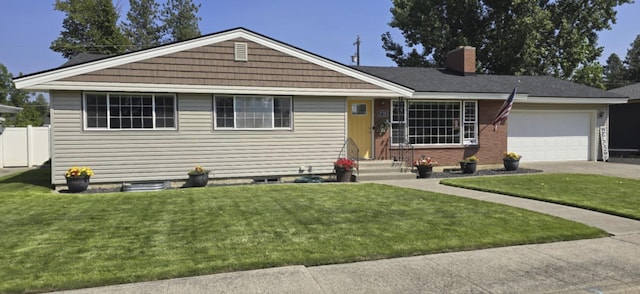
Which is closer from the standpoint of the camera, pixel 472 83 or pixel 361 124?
pixel 361 124

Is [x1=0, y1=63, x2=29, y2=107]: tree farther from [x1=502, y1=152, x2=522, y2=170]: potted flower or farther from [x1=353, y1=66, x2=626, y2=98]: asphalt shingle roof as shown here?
[x1=502, y1=152, x2=522, y2=170]: potted flower

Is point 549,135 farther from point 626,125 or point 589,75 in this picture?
point 589,75

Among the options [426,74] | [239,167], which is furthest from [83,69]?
[426,74]

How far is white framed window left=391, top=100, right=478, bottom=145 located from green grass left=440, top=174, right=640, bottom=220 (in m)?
3.00

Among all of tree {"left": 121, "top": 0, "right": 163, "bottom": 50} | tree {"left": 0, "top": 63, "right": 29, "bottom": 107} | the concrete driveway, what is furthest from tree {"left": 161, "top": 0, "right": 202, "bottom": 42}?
the concrete driveway

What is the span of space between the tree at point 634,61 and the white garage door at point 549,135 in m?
44.6

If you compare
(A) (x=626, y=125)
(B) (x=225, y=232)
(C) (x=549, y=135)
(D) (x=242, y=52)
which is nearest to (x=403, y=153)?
(D) (x=242, y=52)

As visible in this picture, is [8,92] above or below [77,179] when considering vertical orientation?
above

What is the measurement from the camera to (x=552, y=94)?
17.1 metres

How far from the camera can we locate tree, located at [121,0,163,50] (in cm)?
4656

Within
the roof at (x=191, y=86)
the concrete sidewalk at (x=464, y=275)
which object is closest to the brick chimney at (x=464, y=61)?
the roof at (x=191, y=86)

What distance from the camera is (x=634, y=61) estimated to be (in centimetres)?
6025

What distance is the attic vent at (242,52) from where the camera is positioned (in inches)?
471

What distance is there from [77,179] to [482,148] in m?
13.3
